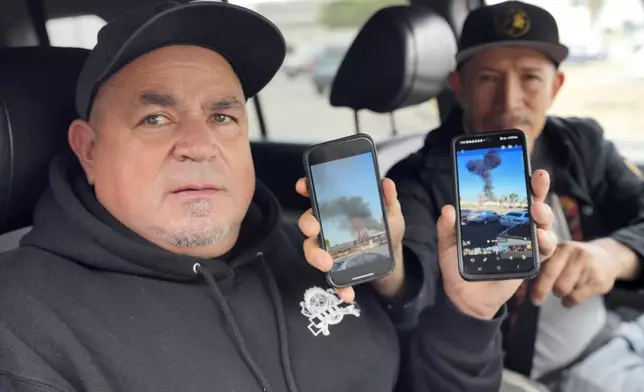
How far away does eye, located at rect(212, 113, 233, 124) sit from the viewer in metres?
1.18

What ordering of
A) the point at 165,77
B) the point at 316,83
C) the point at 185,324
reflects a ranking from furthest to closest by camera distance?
the point at 316,83 → the point at 165,77 → the point at 185,324

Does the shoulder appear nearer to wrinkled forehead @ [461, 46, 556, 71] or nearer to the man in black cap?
the man in black cap

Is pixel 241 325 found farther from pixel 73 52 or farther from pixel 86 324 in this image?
pixel 73 52

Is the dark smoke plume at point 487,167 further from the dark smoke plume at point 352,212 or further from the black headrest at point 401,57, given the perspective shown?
the black headrest at point 401,57

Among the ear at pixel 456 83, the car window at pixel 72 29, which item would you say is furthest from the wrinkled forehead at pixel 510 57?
the car window at pixel 72 29

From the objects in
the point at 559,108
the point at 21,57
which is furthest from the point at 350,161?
the point at 559,108

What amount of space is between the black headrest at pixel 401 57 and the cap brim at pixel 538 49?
0.63ft

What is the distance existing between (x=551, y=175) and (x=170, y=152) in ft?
2.93

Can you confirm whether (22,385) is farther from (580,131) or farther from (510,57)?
(580,131)

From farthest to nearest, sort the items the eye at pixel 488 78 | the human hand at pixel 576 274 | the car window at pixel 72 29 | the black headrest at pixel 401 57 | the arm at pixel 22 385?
1. the black headrest at pixel 401 57
2. the eye at pixel 488 78
3. the car window at pixel 72 29
4. the human hand at pixel 576 274
5. the arm at pixel 22 385

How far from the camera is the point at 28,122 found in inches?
45.8

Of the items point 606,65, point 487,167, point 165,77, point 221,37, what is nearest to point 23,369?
point 165,77

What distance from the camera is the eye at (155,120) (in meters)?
1.12

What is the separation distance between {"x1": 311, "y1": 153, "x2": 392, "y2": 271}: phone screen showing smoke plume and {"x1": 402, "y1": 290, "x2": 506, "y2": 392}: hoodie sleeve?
0.17 m
